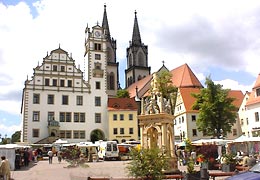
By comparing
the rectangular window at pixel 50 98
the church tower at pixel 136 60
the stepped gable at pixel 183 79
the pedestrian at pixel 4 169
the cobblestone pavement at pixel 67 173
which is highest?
the church tower at pixel 136 60

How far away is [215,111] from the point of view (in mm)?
38250

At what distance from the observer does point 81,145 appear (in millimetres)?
37031

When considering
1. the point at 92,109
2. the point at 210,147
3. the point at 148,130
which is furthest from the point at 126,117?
the point at 148,130

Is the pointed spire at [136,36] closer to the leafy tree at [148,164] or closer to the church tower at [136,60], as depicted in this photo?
the church tower at [136,60]

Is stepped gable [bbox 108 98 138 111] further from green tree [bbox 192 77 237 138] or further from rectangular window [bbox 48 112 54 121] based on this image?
green tree [bbox 192 77 237 138]

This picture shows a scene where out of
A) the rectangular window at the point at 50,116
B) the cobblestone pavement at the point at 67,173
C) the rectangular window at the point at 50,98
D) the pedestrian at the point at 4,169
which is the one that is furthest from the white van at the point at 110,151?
the pedestrian at the point at 4,169

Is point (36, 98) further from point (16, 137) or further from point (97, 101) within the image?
point (16, 137)

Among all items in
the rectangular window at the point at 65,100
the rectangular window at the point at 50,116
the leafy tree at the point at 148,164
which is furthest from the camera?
the rectangular window at the point at 65,100

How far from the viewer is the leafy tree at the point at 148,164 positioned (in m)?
10.6

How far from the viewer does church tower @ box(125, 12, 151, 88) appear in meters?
91.6

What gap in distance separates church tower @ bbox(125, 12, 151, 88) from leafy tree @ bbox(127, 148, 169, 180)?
79.1m

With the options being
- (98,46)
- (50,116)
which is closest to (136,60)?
(98,46)

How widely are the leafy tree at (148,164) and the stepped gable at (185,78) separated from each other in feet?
173

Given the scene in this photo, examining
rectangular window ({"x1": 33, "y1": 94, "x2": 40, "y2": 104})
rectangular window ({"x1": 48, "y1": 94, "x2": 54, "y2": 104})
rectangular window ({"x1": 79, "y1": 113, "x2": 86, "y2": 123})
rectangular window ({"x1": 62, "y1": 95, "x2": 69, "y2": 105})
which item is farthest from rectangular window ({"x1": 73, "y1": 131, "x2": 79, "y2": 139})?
rectangular window ({"x1": 33, "y1": 94, "x2": 40, "y2": 104})
